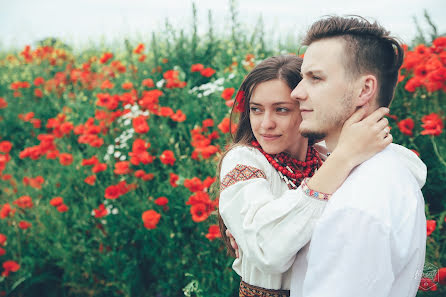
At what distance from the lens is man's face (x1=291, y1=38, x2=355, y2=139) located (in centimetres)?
141

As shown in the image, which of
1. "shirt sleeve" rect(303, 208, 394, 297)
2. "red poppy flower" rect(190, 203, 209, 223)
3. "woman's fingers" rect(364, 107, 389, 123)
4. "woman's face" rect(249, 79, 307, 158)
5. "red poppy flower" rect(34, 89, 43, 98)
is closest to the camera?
"shirt sleeve" rect(303, 208, 394, 297)

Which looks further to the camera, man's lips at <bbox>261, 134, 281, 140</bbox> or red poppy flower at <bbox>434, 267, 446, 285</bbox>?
red poppy flower at <bbox>434, 267, 446, 285</bbox>

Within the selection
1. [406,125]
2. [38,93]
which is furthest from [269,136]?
[38,93]

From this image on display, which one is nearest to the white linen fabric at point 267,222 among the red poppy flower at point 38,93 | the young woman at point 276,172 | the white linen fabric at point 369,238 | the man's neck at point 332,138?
the young woman at point 276,172

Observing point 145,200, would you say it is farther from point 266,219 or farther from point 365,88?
point 365,88

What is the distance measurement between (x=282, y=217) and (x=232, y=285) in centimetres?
167

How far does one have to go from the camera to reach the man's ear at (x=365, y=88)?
141 centimetres

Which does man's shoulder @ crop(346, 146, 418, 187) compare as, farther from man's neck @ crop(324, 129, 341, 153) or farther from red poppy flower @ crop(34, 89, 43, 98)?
red poppy flower @ crop(34, 89, 43, 98)

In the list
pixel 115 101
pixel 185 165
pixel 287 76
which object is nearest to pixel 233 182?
pixel 287 76

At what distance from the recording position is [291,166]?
1.86 metres

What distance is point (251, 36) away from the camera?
19.2 ft

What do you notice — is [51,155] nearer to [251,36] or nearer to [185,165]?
[185,165]

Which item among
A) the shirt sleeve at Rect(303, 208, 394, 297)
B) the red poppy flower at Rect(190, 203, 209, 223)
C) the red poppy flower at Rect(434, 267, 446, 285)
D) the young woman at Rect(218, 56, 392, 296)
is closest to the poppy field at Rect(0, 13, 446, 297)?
the red poppy flower at Rect(190, 203, 209, 223)

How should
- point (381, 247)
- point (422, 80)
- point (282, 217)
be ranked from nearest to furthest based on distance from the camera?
point (381, 247) → point (282, 217) → point (422, 80)
